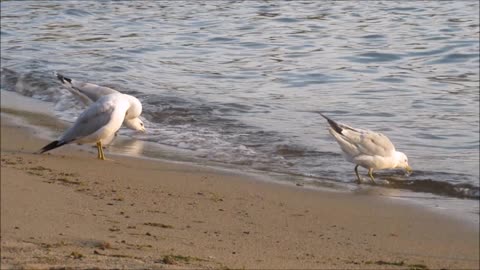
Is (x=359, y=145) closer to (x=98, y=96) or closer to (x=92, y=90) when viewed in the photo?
(x=98, y=96)

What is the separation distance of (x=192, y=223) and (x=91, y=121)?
8.01 ft

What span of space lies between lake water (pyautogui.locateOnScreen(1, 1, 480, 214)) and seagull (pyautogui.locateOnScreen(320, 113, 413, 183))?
16 centimetres

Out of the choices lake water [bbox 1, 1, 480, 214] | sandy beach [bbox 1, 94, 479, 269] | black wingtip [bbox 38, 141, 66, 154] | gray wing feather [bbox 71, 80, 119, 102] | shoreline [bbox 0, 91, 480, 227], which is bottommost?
lake water [bbox 1, 1, 480, 214]

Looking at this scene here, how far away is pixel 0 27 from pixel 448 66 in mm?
7349

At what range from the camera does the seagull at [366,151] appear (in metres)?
7.45

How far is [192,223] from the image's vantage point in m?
5.52

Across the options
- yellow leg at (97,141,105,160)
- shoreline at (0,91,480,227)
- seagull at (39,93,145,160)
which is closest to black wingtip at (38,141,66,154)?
seagull at (39,93,145,160)

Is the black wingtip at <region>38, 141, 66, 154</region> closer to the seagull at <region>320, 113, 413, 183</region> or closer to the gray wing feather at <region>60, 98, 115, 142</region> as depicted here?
the gray wing feather at <region>60, 98, 115, 142</region>

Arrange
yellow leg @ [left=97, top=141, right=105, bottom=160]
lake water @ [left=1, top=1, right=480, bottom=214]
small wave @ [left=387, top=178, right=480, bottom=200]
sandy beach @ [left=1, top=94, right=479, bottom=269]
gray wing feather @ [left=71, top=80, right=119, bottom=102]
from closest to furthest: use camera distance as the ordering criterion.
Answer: sandy beach @ [left=1, top=94, right=479, bottom=269] → small wave @ [left=387, top=178, right=480, bottom=200] → yellow leg @ [left=97, top=141, right=105, bottom=160] → lake water @ [left=1, top=1, right=480, bottom=214] → gray wing feather @ [left=71, top=80, right=119, bottom=102]

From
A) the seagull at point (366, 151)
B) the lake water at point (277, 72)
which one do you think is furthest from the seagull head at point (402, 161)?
the lake water at point (277, 72)

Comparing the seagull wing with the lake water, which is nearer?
the lake water

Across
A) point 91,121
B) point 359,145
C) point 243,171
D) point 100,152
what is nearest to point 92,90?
point 91,121

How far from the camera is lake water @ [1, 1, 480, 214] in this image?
321 inches

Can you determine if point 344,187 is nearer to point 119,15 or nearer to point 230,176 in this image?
point 230,176
